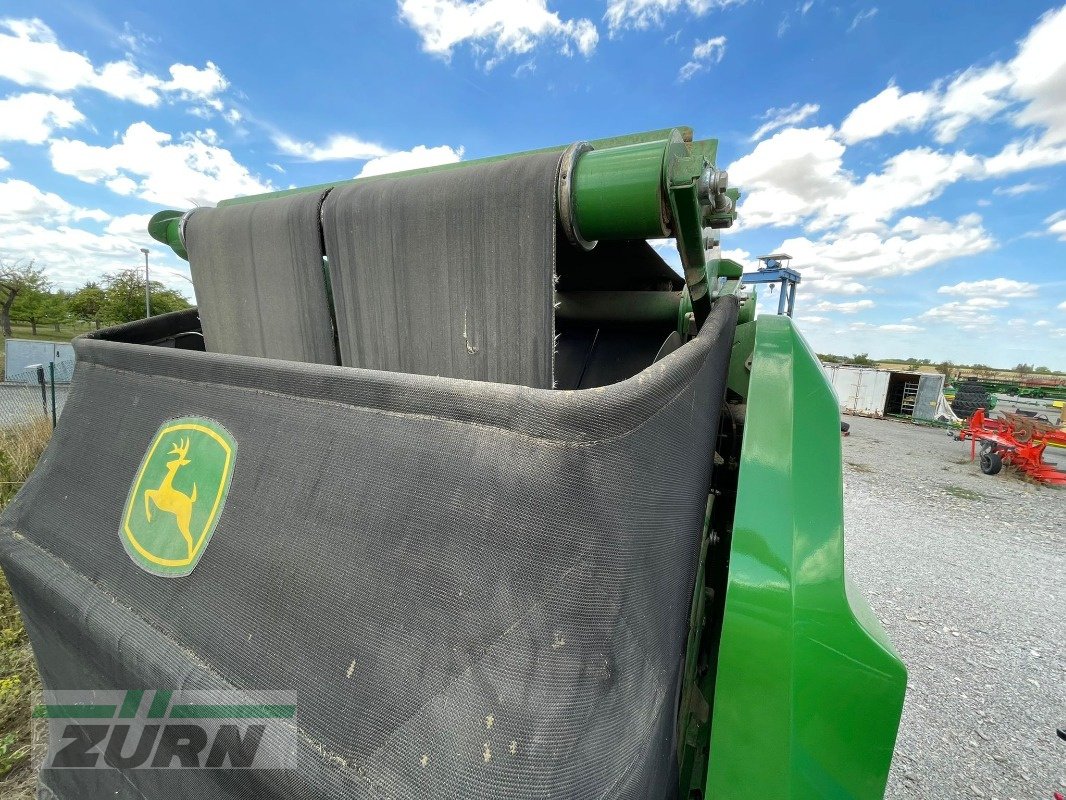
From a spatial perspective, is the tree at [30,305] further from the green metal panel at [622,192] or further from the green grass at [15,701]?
the green metal panel at [622,192]

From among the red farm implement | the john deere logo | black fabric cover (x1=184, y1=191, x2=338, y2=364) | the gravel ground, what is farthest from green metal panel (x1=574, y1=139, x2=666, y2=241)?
the red farm implement

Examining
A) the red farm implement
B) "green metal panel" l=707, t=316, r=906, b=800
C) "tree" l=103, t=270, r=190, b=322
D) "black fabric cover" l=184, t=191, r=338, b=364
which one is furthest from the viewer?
"tree" l=103, t=270, r=190, b=322

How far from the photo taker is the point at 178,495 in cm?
103

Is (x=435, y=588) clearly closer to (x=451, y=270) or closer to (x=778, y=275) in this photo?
(x=451, y=270)

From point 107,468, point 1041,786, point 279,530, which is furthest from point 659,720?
point 1041,786

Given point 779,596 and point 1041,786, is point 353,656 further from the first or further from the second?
point 1041,786

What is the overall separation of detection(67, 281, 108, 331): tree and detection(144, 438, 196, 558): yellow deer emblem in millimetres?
43006

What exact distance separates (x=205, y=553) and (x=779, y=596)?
1.09 meters

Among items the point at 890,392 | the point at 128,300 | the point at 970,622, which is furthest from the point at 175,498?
the point at 128,300

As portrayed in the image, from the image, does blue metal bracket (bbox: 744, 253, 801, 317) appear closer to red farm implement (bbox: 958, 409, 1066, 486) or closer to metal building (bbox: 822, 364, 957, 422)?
red farm implement (bbox: 958, 409, 1066, 486)

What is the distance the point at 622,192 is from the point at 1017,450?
1415cm

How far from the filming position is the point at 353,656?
0.71m

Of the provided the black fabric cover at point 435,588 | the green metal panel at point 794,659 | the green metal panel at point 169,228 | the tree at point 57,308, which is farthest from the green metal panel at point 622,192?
the tree at point 57,308

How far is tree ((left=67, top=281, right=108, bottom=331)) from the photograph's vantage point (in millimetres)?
33938
